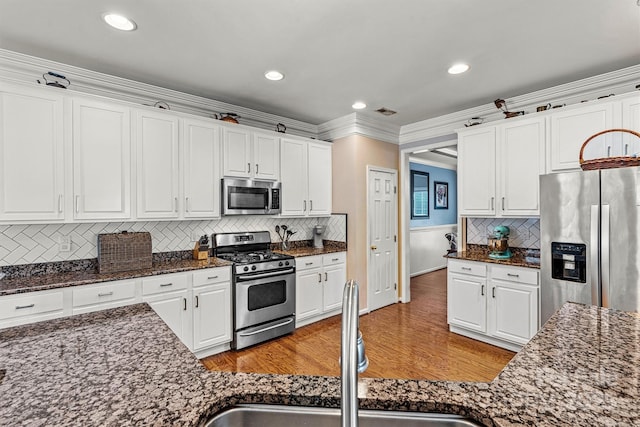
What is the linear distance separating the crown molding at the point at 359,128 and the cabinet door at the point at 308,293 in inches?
76.8

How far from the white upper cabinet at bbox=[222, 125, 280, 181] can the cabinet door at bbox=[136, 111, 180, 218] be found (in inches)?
21.3

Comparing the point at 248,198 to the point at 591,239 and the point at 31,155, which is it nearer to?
the point at 31,155

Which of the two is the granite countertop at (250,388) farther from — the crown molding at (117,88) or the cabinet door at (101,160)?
the crown molding at (117,88)

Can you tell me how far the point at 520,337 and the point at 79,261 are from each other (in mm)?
4254

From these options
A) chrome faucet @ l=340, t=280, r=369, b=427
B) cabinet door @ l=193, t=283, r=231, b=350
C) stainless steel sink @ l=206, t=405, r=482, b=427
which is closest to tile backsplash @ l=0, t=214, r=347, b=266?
cabinet door @ l=193, t=283, r=231, b=350

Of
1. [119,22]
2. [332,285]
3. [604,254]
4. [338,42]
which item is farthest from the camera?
[332,285]

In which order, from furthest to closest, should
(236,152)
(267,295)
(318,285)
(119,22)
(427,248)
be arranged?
(427,248) < (318,285) < (236,152) < (267,295) < (119,22)

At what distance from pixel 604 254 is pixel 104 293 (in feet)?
13.2

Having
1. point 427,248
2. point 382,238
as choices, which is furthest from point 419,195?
point 382,238

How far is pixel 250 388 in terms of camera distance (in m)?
0.86

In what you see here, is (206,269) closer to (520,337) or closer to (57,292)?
(57,292)

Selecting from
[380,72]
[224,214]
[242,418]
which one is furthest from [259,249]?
[242,418]

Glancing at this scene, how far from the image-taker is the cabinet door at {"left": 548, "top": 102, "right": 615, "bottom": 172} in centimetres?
282

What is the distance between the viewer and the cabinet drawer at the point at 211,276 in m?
2.98
